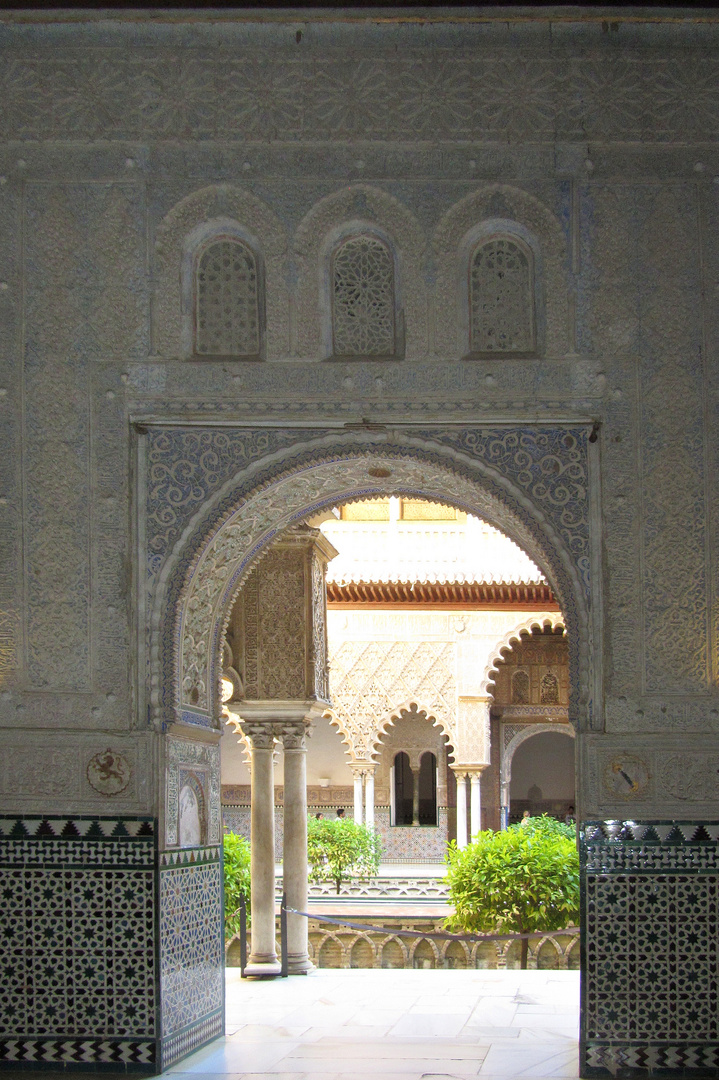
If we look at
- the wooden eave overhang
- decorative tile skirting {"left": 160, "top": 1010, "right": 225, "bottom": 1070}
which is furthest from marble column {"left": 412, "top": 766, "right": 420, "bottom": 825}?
decorative tile skirting {"left": 160, "top": 1010, "right": 225, "bottom": 1070}

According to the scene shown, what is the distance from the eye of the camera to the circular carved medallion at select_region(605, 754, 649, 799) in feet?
15.8

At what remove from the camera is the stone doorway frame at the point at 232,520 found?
4.94 meters

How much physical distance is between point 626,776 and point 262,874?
3861mm

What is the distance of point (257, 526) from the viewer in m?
5.73

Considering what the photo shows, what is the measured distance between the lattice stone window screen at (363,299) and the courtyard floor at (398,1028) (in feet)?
8.96

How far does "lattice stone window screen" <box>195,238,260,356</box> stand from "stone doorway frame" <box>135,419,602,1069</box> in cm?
34

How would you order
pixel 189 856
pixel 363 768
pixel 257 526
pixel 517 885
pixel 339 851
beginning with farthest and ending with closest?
1. pixel 363 768
2. pixel 339 851
3. pixel 517 885
4. pixel 257 526
5. pixel 189 856

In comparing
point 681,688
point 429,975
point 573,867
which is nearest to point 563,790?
point 573,867

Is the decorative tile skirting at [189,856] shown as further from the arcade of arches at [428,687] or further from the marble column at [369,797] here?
the marble column at [369,797]

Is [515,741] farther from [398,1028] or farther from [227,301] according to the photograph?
[227,301]

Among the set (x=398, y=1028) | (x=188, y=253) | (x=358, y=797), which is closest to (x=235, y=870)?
(x=398, y=1028)

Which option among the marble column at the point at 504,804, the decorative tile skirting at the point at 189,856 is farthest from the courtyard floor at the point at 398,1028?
the marble column at the point at 504,804

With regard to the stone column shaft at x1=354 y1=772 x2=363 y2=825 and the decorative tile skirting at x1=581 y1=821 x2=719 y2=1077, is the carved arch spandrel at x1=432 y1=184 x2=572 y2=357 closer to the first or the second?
the decorative tile skirting at x1=581 y1=821 x2=719 y2=1077

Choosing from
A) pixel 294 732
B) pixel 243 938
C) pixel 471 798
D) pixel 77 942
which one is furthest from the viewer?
pixel 471 798
